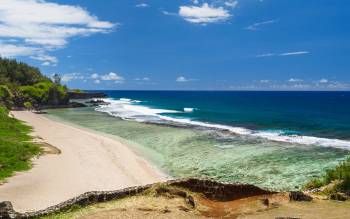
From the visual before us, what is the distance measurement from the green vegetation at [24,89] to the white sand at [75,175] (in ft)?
183

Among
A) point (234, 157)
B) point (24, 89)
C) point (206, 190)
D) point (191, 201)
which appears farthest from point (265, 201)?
point (24, 89)

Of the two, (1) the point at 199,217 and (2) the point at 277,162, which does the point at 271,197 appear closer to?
(1) the point at 199,217

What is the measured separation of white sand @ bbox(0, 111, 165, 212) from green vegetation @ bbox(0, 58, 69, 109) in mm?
55862

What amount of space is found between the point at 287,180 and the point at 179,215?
15156mm

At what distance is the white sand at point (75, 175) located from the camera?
74.4 ft

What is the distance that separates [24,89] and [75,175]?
81014mm

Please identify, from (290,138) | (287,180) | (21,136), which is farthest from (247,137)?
(21,136)

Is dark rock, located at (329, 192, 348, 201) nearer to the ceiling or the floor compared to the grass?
nearer to the ceiling

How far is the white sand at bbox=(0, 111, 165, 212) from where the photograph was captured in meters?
22.7

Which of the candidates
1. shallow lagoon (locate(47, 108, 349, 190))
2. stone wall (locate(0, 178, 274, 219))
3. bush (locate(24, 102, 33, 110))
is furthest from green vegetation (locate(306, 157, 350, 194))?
bush (locate(24, 102, 33, 110))

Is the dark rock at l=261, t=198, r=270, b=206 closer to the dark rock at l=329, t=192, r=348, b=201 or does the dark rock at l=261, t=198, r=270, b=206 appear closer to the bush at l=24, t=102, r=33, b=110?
the dark rock at l=329, t=192, r=348, b=201

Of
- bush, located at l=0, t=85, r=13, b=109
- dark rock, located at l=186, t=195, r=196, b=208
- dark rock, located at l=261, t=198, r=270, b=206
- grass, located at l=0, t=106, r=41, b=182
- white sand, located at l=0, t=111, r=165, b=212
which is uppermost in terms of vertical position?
bush, located at l=0, t=85, r=13, b=109

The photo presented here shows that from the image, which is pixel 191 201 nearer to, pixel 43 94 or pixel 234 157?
pixel 234 157

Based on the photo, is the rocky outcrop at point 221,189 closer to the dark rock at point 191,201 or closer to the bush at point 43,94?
the dark rock at point 191,201
